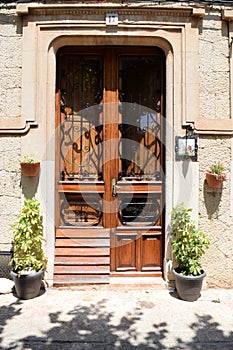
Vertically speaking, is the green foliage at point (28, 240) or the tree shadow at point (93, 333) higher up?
the green foliage at point (28, 240)

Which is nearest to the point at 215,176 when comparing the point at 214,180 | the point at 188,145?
the point at 214,180

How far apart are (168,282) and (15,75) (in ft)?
12.1

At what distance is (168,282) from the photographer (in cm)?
407

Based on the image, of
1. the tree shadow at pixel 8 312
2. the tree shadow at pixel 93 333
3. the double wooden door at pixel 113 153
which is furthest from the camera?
the double wooden door at pixel 113 153

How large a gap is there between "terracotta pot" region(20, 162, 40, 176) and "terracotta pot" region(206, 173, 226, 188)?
7.87ft

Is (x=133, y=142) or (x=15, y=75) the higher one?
(x=15, y=75)

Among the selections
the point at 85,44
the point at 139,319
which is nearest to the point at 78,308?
the point at 139,319

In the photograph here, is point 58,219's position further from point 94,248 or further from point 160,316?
point 160,316

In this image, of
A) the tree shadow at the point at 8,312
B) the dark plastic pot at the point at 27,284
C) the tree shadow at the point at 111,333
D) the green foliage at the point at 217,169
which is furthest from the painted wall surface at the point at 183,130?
the tree shadow at the point at 111,333

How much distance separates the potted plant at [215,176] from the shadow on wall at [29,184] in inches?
95.2

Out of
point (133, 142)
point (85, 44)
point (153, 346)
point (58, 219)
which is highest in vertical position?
point (85, 44)

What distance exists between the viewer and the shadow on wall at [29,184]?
4.04 m

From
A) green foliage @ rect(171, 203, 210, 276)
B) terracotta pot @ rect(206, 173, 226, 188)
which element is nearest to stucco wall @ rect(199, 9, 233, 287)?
terracotta pot @ rect(206, 173, 226, 188)

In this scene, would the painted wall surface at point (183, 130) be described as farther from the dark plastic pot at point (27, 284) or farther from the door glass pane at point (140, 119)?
the dark plastic pot at point (27, 284)
